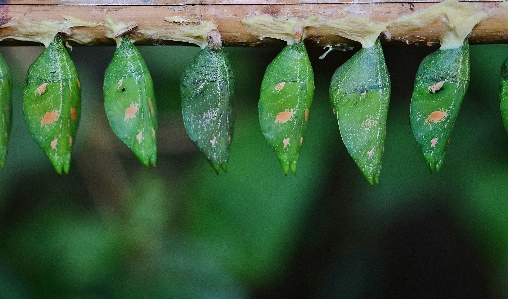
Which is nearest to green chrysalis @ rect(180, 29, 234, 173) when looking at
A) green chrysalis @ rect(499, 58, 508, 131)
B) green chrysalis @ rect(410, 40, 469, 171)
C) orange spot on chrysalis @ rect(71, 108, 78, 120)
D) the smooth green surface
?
the smooth green surface

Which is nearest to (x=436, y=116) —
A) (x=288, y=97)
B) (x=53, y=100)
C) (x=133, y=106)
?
(x=288, y=97)

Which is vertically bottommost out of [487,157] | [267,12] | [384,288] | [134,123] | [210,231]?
[384,288]

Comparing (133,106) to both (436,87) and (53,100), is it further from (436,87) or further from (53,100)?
(436,87)

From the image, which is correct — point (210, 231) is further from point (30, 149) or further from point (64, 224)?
point (30, 149)

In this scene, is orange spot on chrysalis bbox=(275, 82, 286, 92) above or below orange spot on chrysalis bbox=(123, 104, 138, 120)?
above

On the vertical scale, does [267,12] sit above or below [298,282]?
above

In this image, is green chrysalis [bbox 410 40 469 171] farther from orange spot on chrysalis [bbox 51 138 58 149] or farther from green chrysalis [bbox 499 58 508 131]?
orange spot on chrysalis [bbox 51 138 58 149]

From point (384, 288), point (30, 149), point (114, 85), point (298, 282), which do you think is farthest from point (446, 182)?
point (30, 149)
